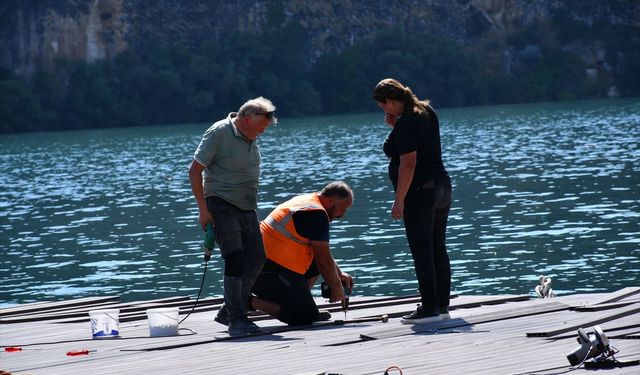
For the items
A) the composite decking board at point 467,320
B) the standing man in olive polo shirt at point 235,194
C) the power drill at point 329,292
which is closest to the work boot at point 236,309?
the standing man in olive polo shirt at point 235,194

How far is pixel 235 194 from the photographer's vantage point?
9898 mm

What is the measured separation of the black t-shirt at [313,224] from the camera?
32.9 ft

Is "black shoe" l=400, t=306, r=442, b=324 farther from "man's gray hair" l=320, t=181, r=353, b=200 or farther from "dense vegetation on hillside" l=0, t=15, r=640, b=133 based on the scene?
"dense vegetation on hillside" l=0, t=15, r=640, b=133

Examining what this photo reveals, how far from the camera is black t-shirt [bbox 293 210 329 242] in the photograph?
1002cm

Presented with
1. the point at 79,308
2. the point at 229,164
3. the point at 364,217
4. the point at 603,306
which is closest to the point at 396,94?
the point at 229,164

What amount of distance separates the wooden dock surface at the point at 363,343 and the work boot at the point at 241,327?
→ 0.13 meters

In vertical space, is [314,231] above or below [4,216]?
above

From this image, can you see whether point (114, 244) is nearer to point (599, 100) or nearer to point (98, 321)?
point (98, 321)

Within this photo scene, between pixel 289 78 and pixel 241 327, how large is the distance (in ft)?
344

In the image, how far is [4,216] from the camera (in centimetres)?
3375

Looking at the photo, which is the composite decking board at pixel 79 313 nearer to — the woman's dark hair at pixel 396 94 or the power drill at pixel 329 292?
the power drill at pixel 329 292

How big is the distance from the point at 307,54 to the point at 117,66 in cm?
1679

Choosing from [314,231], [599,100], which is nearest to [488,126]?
[599,100]

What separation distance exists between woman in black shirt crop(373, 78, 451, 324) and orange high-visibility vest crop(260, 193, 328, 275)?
72 centimetres
